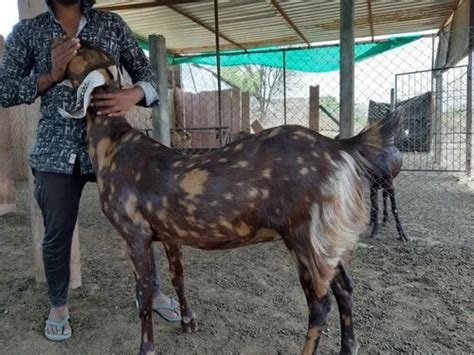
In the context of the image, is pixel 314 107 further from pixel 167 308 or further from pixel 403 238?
pixel 167 308

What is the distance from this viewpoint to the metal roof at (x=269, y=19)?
6.29m

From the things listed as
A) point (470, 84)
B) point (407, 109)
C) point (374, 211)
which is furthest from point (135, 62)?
point (407, 109)

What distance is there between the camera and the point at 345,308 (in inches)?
77.4

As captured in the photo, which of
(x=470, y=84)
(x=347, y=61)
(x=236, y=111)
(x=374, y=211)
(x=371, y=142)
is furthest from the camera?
Answer: (x=236, y=111)

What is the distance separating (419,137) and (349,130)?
16.2 ft

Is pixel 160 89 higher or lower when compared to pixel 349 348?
higher

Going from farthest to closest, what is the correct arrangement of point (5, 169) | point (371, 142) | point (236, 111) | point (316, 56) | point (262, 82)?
1. point (262, 82)
2. point (236, 111)
3. point (316, 56)
4. point (5, 169)
5. point (371, 142)

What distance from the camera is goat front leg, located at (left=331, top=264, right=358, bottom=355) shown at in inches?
77.4

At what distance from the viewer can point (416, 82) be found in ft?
24.5

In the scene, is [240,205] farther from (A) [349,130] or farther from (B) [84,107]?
(A) [349,130]

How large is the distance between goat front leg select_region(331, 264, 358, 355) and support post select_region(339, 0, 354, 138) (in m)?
1.51

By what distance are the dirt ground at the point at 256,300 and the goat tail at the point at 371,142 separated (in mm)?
953

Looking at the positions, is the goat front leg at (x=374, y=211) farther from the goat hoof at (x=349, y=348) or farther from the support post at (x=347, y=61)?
the goat hoof at (x=349, y=348)

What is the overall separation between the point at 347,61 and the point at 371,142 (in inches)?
61.2
